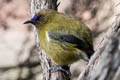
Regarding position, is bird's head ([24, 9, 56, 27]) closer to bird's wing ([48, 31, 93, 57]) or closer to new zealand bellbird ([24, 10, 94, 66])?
new zealand bellbird ([24, 10, 94, 66])

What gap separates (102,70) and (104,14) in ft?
19.6

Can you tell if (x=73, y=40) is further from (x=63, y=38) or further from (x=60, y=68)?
(x=60, y=68)

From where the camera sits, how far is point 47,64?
11.6ft

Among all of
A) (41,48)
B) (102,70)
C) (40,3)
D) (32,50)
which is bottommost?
(32,50)

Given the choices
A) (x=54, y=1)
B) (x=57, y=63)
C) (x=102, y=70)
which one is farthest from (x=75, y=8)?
(x=102, y=70)

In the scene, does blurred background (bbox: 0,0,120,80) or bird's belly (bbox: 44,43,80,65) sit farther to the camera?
blurred background (bbox: 0,0,120,80)

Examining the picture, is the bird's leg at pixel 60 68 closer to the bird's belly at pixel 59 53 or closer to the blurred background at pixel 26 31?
the bird's belly at pixel 59 53

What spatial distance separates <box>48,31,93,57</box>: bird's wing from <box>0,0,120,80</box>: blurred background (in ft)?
10.7

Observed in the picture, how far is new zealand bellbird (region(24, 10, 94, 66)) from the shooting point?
10.8ft

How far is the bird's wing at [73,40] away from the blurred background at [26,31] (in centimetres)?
326

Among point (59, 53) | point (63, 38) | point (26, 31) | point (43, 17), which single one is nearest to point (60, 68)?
point (59, 53)

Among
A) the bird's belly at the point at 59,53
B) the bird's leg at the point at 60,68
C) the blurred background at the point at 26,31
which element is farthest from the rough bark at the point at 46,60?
the blurred background at the point at 26,31

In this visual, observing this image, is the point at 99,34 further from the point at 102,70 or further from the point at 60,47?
the point at 102,70

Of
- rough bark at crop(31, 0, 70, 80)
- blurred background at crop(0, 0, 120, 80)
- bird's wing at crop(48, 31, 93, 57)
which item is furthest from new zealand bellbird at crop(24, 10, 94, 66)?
blurred background at crop(0, 0, 120, 80)
